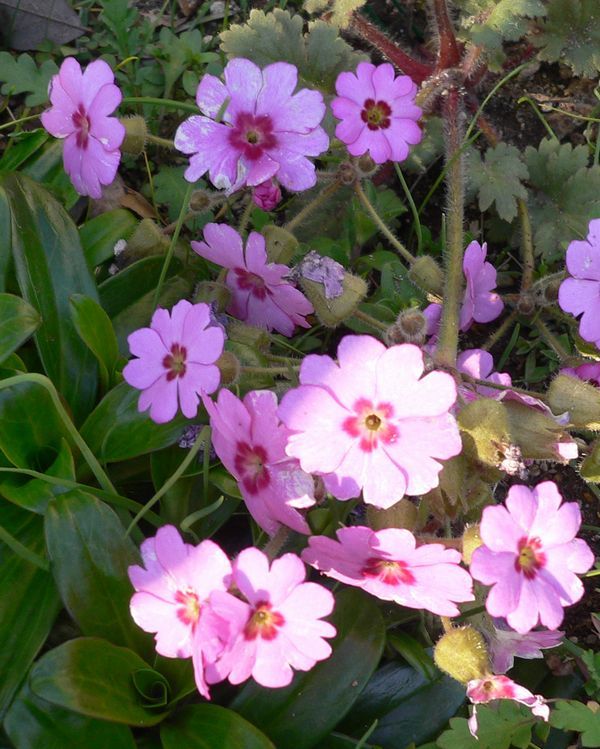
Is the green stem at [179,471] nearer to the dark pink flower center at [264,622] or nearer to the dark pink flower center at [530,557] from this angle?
the dark pink flower center at [264,622]

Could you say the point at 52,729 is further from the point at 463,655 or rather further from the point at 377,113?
the point at 377,113

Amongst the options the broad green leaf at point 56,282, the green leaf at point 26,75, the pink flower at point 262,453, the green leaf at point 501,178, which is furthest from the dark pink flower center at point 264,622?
the green leaf at point 26,75

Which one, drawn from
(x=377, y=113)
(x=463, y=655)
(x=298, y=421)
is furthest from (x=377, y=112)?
(x=463, y=655)

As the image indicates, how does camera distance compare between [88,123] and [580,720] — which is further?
[88,123]

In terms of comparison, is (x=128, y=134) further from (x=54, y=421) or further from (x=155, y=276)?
(x=54, y=421)

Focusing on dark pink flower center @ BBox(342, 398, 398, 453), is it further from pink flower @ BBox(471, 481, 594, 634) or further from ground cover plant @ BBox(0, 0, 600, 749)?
pink flower @ BBox(471, 481, 594, 634)

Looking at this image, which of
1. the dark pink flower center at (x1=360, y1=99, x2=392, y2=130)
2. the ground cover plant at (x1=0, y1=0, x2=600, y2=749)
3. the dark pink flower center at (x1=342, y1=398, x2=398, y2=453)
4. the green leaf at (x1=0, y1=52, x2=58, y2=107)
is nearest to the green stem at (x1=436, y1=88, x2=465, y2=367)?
the ground cover plant at (x1=0, y1=0, x2=600, y2=749)

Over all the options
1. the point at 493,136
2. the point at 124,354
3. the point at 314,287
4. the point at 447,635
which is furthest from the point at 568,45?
the point at 447,635
